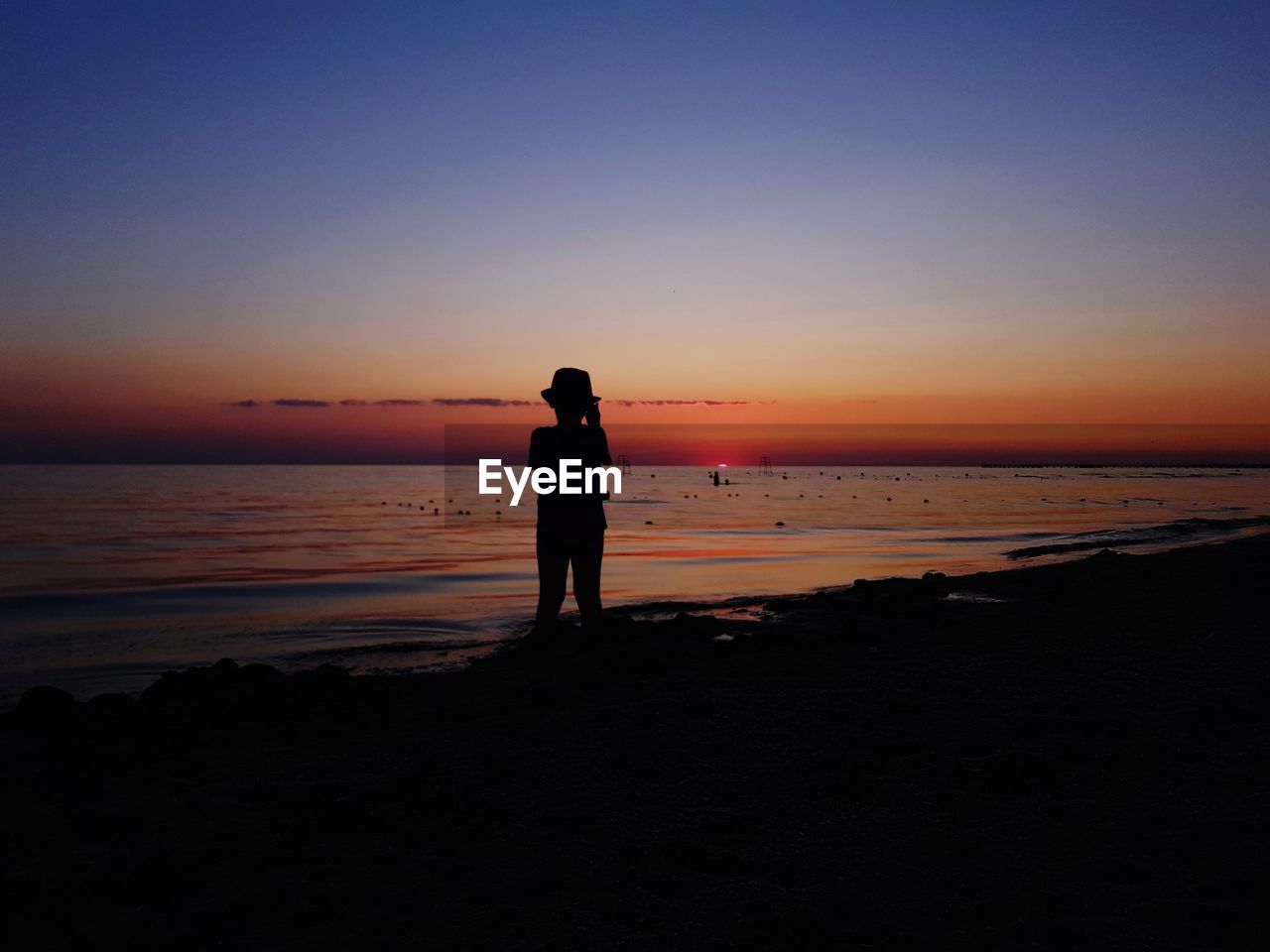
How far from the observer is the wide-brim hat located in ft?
31.8

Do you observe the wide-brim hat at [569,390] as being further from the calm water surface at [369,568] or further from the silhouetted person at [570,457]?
the calm water surface at [369,568]

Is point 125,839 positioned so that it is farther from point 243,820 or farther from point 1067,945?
point 1067,945

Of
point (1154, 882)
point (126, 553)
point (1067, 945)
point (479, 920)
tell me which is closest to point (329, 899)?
point (479, 920)

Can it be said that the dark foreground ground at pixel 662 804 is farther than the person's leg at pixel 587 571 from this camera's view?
No

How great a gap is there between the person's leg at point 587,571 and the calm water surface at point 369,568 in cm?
277

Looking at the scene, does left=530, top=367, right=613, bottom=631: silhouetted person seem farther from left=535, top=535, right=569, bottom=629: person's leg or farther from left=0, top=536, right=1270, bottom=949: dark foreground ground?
left=0, top=536, right=1270, bottom=949: dark foreground ground

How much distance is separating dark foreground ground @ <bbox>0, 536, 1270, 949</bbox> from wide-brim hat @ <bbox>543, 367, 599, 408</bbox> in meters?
2.91

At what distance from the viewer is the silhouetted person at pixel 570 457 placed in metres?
9.71

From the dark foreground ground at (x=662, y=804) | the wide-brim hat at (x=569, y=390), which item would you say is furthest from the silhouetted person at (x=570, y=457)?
the dark foreground ground at (x=662, y=804)

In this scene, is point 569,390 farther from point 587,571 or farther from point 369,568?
point 369,568

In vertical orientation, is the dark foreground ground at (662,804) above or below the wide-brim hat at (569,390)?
below

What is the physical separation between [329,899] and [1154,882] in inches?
160

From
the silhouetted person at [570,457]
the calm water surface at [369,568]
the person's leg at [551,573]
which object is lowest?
the calm water surface at [369,568]

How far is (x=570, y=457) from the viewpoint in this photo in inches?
383
